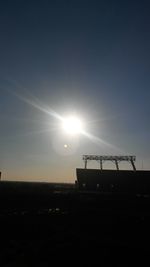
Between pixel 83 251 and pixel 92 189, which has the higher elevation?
pixel 92 189

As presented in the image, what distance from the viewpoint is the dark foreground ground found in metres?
12.2

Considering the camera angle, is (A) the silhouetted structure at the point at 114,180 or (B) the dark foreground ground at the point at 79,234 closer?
(B) the dark foreground ground at the point at 79,234

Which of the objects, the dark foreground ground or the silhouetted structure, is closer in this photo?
the dark foreground ground

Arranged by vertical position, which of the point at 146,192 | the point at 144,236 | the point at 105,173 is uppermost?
the point at 105,173

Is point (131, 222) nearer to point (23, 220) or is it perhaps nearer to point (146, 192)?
point (23, 220)

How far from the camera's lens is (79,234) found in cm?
1802

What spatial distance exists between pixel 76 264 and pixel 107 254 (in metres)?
2.43

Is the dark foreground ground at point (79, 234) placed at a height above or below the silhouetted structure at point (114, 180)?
below

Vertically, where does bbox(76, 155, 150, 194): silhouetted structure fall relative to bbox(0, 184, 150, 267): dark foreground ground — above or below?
above

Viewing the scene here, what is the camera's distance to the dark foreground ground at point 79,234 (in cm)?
1220

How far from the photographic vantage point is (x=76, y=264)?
11406 millimetres

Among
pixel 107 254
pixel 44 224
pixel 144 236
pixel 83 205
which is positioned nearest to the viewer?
pixel 107 254

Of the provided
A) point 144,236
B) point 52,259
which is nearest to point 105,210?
point 144,236

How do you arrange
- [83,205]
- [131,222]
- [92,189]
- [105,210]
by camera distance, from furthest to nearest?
[92,189] < [83,205] < [105,210] < [131,222]
